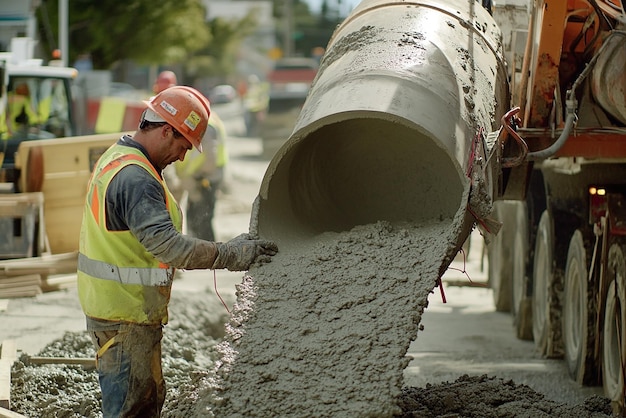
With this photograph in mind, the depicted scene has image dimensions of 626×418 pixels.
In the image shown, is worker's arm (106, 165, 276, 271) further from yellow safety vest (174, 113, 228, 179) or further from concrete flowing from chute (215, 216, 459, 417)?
yellow safety vest (174, 113, 228, 179)

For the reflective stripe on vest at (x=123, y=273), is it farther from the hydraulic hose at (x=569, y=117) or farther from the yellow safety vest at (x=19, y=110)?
the yellow safety vest at (x=19, y=110)

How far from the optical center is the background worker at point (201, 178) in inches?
456

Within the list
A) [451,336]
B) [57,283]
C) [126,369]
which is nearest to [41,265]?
[57,283]

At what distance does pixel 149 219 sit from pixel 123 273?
32 centimetres

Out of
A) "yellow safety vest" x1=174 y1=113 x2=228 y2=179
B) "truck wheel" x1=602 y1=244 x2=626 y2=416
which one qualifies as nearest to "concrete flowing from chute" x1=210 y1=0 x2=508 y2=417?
"truck wheel" x1=602 y1=244 x2=626 y2=416

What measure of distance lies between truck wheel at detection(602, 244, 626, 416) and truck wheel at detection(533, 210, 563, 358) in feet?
4.23

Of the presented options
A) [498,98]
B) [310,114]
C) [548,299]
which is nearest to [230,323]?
[310,114]

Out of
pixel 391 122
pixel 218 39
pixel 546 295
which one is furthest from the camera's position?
pixel 218 39

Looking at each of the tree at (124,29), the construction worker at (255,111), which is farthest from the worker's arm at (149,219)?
the construction worker at (255,111)

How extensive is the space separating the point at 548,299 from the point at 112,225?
4.63m

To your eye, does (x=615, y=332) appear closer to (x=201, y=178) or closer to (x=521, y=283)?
(x=521, y=283)

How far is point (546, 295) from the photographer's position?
852cm

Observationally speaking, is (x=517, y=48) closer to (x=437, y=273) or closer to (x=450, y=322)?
(x=437, y=273)

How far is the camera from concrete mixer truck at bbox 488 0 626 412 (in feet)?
18.9
